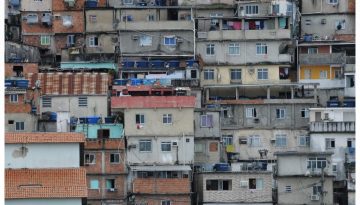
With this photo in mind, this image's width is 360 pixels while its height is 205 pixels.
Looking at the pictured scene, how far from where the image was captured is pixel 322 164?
168 feet

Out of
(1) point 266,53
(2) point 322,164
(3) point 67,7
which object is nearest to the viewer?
(2) point 322,164

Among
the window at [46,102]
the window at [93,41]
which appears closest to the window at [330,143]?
the window at [46,102]

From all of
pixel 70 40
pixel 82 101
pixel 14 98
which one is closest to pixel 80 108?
pixel 82 101

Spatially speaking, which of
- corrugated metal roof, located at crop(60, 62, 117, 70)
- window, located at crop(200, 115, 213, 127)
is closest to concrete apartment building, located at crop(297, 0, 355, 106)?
window, located at crop(200, 115, 213, 127)

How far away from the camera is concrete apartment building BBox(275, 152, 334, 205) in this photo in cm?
5091

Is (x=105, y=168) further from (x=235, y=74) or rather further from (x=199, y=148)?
(x=235, y=74)

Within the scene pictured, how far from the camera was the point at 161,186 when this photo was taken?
51.2 meters

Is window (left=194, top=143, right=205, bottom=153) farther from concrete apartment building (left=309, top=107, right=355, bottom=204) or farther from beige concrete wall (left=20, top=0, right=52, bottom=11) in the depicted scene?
beige concrete wall (left=20, top=0, right=52, bottom=11)

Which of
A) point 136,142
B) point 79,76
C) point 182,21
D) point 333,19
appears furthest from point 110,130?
point 333,19

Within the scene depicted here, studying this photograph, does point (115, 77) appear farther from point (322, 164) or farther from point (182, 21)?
point (322, 164)

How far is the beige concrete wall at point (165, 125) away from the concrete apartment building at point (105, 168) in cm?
108

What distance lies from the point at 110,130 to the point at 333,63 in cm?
1163

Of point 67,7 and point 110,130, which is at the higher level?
point 67,7

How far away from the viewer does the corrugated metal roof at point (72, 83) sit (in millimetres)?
55719
